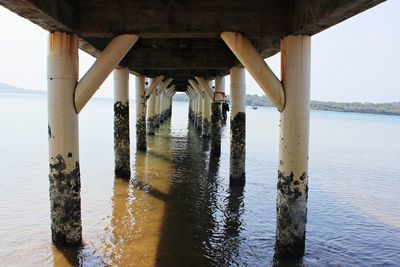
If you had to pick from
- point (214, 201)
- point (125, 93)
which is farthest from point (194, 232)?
point (125, 93)

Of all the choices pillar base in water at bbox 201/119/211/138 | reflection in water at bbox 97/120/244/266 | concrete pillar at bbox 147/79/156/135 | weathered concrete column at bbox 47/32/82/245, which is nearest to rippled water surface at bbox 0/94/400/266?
reflection in water at bbox 97/120/244/266

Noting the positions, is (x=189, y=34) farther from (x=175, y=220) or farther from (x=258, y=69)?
(x=175, y=220)

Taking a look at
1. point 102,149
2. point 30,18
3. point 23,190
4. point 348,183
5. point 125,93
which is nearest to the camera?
point 30,18

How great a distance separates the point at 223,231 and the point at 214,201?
1.90 meters

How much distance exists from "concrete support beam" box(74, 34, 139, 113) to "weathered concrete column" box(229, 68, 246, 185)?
5121 mm

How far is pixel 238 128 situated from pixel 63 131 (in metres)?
5.56

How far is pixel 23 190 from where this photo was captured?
9.72 metres

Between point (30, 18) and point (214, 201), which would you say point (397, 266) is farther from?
point (30, 18)

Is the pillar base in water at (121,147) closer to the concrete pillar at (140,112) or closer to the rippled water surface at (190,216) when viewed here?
the rippled water surface at (190,216)

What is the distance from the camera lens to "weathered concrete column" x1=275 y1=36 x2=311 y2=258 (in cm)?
544

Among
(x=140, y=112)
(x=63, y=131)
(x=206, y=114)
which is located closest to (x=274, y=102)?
(x=63, y=131)

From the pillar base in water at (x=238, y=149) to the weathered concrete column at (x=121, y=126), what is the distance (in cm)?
272

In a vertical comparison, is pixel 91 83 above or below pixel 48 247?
above

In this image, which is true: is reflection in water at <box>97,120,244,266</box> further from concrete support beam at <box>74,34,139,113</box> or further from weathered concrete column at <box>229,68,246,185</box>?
concrete support beam at <box>74,34,139,113</box>
